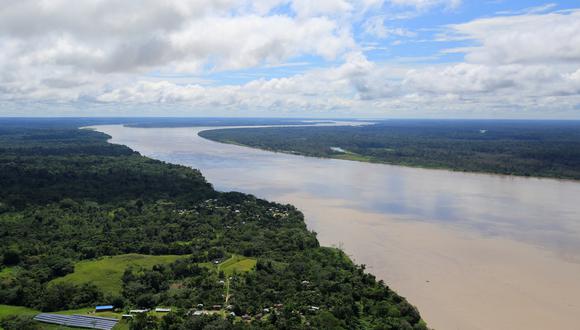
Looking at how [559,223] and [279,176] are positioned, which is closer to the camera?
[559,223]

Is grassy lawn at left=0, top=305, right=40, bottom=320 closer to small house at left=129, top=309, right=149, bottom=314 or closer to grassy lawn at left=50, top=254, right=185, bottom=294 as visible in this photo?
grassy lawn at left=50, top=254, right=185, bottom=294

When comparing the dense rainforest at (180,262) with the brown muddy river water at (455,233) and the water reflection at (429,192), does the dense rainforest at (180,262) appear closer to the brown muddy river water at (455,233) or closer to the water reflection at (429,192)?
the brown muddy river water at (455,233)

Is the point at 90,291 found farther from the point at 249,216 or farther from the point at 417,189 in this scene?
the point at 417,189

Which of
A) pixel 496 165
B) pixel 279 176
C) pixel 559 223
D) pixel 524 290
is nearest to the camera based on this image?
pixel 524 290

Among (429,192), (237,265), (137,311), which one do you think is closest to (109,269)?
(137,311)

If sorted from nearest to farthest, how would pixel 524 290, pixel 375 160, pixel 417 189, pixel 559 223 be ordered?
pixel 524 290
pixel 559 223
pixel 417 189
pixel 375 160

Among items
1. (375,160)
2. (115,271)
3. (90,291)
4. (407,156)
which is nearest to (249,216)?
(115,271)

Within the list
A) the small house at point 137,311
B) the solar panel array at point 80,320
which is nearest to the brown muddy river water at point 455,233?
the small house at point 137,311

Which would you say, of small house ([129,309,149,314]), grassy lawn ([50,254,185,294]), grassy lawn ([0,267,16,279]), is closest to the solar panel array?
small house ([129,309,149,314])
